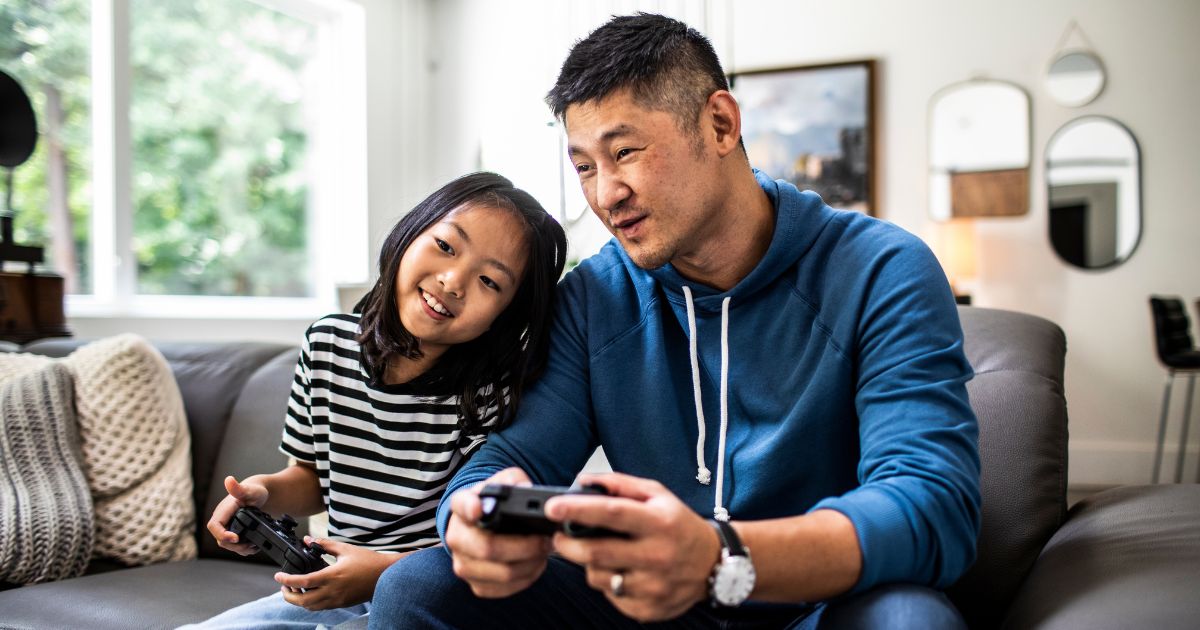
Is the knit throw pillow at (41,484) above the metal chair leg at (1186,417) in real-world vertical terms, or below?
above

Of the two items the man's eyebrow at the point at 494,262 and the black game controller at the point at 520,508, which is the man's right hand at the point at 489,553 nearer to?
the black game controller at the point at 520,508

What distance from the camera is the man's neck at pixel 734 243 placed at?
1.27 m

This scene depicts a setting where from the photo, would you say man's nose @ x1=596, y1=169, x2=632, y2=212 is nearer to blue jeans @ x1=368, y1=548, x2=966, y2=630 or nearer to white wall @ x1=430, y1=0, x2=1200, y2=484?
blue jeans @ x1=368, y1=548, x2=966, y2=630

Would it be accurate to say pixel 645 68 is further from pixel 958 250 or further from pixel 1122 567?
pixel 958 250

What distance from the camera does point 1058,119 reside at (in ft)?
15.5

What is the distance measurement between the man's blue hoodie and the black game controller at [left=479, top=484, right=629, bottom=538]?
28 centimetres

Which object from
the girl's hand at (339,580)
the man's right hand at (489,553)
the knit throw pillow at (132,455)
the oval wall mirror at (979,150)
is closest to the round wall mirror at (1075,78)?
the oval wall mirror at (979,150)

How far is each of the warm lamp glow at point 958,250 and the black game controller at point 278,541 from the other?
404cm

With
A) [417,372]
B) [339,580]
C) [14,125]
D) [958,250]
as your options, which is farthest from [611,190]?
[958,250]

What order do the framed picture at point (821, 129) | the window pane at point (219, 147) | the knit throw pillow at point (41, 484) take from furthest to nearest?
the framed picture at point (821, 129) < the window pane at point (219, 147) < the knit throw pillow at point (41, 484)

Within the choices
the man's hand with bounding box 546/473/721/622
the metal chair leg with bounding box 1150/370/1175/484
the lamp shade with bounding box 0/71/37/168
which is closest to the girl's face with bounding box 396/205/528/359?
the man's hand with bounding box 546/473/721/622

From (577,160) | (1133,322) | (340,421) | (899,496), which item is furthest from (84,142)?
(1133,322)

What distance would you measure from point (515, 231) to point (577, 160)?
0.18m

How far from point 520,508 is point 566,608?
32 cm
